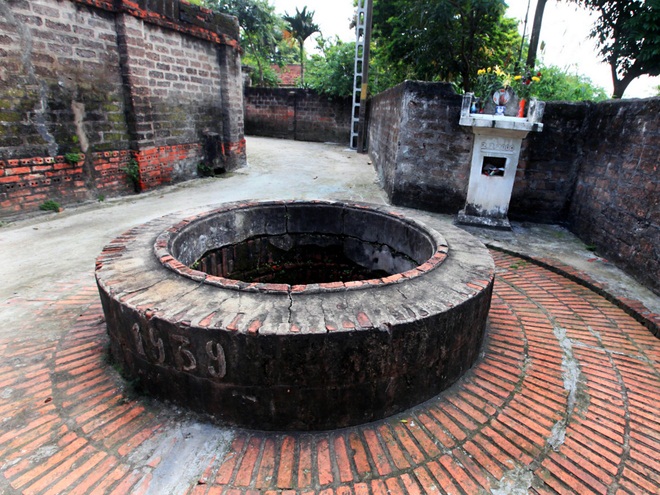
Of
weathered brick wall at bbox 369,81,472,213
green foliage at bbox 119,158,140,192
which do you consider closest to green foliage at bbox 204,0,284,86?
green foliage at bbox 119,158,140,192

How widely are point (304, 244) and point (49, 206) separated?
387 cm

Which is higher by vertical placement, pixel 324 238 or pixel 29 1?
pixel 29 1

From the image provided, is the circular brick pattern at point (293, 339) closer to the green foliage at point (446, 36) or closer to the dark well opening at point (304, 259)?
the dark well opening at point (304, 259)

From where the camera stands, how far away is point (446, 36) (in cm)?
995

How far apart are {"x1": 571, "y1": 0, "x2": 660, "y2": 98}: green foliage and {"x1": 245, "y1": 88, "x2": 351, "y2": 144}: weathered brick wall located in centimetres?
814

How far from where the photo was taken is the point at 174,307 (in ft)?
6.62

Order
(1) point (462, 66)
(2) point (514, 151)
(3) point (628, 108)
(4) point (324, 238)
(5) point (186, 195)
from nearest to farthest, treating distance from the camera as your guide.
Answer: (4) point (324, 238)
(3) point (628, 108)
(2) point (514, 151)
(5) point (186, 195)
(1) point (462, 66)

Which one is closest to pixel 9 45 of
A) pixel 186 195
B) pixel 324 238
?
pixel 186 195

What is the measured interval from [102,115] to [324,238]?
4348 mm

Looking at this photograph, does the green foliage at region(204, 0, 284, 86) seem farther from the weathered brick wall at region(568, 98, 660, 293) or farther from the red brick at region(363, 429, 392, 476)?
the red brick at region(363, 429, 392, 476)

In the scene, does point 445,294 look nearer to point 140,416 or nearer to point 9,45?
point 140,416

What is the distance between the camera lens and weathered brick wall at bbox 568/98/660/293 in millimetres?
3820

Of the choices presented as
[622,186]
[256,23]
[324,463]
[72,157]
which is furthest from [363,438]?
[256,23]

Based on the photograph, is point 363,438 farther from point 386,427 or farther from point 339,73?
point 339,73
